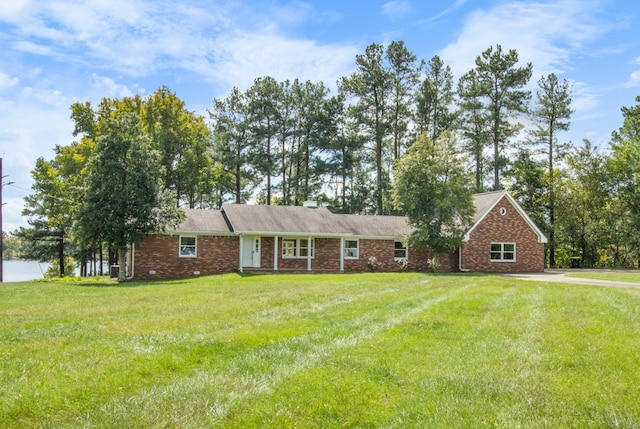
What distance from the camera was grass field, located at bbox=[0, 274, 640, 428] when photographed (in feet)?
13.9

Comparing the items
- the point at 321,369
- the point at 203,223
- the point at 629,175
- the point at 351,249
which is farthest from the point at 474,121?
the point at 321,369

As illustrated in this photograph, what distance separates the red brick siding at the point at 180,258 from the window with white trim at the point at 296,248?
278cm

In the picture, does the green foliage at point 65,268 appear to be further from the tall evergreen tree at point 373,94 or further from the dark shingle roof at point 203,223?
the tall evergreen tree at point 373,94

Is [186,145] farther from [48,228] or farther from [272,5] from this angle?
[272,5]

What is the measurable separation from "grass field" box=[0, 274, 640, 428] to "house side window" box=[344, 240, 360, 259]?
19.6 meters

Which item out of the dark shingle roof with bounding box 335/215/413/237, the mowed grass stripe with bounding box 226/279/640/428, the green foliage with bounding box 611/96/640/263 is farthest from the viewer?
the green foliage with bounding box 611/96/640/263

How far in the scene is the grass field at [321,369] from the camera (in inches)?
167

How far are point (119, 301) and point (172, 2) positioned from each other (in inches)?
302

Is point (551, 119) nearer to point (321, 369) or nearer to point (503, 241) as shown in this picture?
point (503, 241)

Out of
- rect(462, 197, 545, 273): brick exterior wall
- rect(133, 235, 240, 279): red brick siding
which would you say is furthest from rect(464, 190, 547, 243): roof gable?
rect(133, 235, 240, 279): red brick siding

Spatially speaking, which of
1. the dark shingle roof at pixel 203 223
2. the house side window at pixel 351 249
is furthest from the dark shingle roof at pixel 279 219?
the house side window at pixel 351 249

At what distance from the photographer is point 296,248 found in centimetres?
2877

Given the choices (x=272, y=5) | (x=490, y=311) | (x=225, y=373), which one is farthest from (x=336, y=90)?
(x=225, y=373)

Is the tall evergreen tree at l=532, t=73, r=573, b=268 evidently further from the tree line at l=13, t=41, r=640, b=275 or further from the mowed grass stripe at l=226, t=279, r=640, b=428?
the mowed grass stripe at l=226, t=279, r=640, b=428
